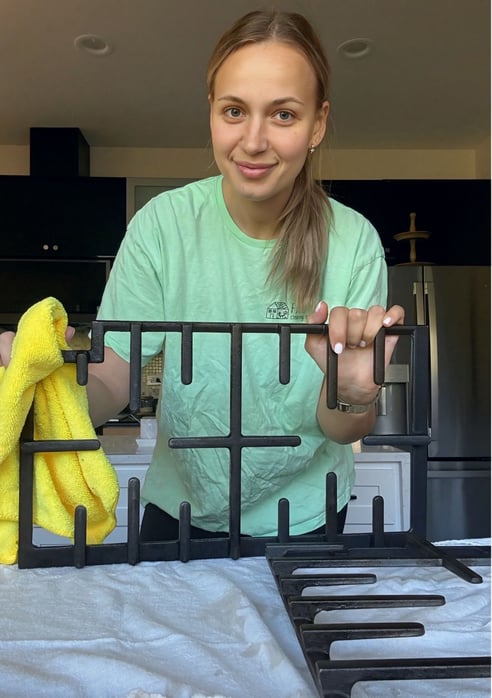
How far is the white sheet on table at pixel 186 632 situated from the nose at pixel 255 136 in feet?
1.43

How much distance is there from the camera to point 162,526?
835 mm

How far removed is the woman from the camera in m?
0.71

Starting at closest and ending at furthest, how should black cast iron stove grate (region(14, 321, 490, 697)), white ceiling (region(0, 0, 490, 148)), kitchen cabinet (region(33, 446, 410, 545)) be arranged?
black cast iron stove grate (region(14, 321, 490, 697)) → kitchen cabinet (region(33, 446, 410, 545)) → white ceiling (region(0, 0, 490, 148))

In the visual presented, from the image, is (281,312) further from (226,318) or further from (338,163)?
(338,163)

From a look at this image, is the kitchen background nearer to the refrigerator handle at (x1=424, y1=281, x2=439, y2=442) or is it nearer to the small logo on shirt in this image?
the refrigerator handle at (x1=424, y1=281, x2=439, y2=442)

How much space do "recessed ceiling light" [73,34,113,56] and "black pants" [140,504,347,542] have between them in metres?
1.92

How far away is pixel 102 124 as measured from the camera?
113 inches

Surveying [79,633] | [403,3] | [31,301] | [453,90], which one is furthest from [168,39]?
[79,633]

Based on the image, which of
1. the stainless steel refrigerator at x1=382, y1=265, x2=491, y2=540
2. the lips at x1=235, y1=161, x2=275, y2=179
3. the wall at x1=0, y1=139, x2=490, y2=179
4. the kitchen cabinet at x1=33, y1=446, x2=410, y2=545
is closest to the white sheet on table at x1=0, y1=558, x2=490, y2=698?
the lips at x1=235, y1=161, x2=275, y2=179

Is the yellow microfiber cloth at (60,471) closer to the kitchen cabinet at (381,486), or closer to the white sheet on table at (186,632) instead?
the white sheet on table at (186,632)

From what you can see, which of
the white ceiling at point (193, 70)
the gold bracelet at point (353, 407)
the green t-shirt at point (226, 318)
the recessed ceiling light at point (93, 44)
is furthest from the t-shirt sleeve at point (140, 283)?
the recessed ceiling light at point (93, 44)

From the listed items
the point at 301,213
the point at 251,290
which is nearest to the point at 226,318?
the point at 251,290

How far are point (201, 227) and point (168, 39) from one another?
167 cm

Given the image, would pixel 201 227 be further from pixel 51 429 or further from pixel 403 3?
pixel 403 3
